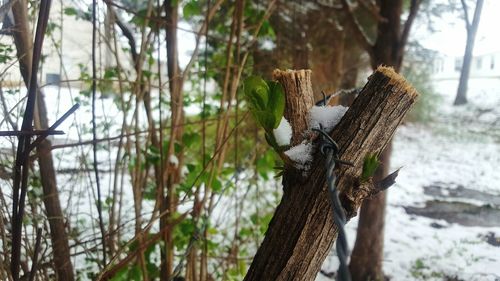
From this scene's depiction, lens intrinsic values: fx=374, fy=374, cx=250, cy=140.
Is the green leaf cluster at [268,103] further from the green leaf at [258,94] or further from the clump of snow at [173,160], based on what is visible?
the clump of snow at [173,160]

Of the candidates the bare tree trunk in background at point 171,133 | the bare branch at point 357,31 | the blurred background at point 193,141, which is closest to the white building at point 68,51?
the blurred background at point 193,141

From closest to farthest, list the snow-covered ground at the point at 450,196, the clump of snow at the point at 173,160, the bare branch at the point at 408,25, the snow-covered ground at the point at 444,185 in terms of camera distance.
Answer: the clump of snow at the point at 173,160
the snow-covered ground at the point at 444,185
the snow-covered ground at the point at 450,196
the bare branch at the point at 408,25

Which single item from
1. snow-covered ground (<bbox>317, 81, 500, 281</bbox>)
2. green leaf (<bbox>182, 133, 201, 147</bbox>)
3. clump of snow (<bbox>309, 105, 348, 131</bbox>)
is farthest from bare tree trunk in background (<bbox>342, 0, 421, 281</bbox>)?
clump of snow (<bbox>309, 105, 348, 131</bbox>)

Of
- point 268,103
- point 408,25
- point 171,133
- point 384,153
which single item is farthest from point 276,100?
point 408,25

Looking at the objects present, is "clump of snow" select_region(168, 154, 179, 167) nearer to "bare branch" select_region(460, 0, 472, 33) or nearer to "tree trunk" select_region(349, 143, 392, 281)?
"bare branch" select_region(460, 0, 472, 33)

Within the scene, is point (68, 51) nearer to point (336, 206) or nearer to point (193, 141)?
point (193, 141)

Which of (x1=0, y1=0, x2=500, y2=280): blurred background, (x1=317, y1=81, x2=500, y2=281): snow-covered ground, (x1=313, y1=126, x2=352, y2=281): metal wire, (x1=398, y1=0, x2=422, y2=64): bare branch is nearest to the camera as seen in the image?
(x1=313, y1=126, x2=352, y2=281): metal wire
